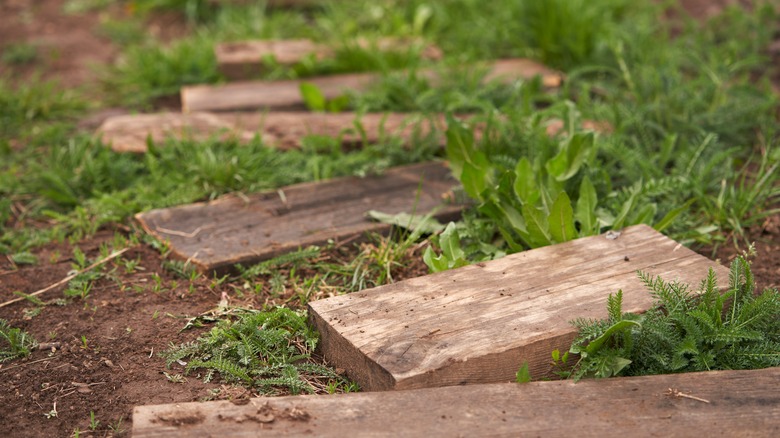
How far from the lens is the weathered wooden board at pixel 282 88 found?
398 centimetres

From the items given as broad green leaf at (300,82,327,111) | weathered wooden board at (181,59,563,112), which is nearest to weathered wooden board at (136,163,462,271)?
broad green leaf at (300,82,327,111)

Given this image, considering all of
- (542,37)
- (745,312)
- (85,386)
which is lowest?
(85,386)

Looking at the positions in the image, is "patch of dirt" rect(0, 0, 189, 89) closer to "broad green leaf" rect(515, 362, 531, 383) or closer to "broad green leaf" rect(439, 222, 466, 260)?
"broad green leaf" rect(439, 222, 466, 260)

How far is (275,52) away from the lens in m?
4.46

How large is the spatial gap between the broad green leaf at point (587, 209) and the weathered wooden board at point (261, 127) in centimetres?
87

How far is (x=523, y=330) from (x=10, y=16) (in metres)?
4.49

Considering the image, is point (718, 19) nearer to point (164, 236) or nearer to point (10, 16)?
point (164, 236)

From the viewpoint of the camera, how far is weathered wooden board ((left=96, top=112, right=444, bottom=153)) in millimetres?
3520

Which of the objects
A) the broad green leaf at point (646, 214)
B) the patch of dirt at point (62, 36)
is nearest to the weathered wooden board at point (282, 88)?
the patch of dirt at point (62, 36)

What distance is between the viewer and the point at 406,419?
6.05 feet

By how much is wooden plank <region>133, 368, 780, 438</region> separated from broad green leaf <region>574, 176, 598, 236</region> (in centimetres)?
82

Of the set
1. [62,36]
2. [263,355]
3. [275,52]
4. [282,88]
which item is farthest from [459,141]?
[62,36]

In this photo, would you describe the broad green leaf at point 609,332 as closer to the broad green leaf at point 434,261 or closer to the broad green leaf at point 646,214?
the broad green leaf at point 434,261

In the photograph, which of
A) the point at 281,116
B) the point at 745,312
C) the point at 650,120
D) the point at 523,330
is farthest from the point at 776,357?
the point at 281,116
